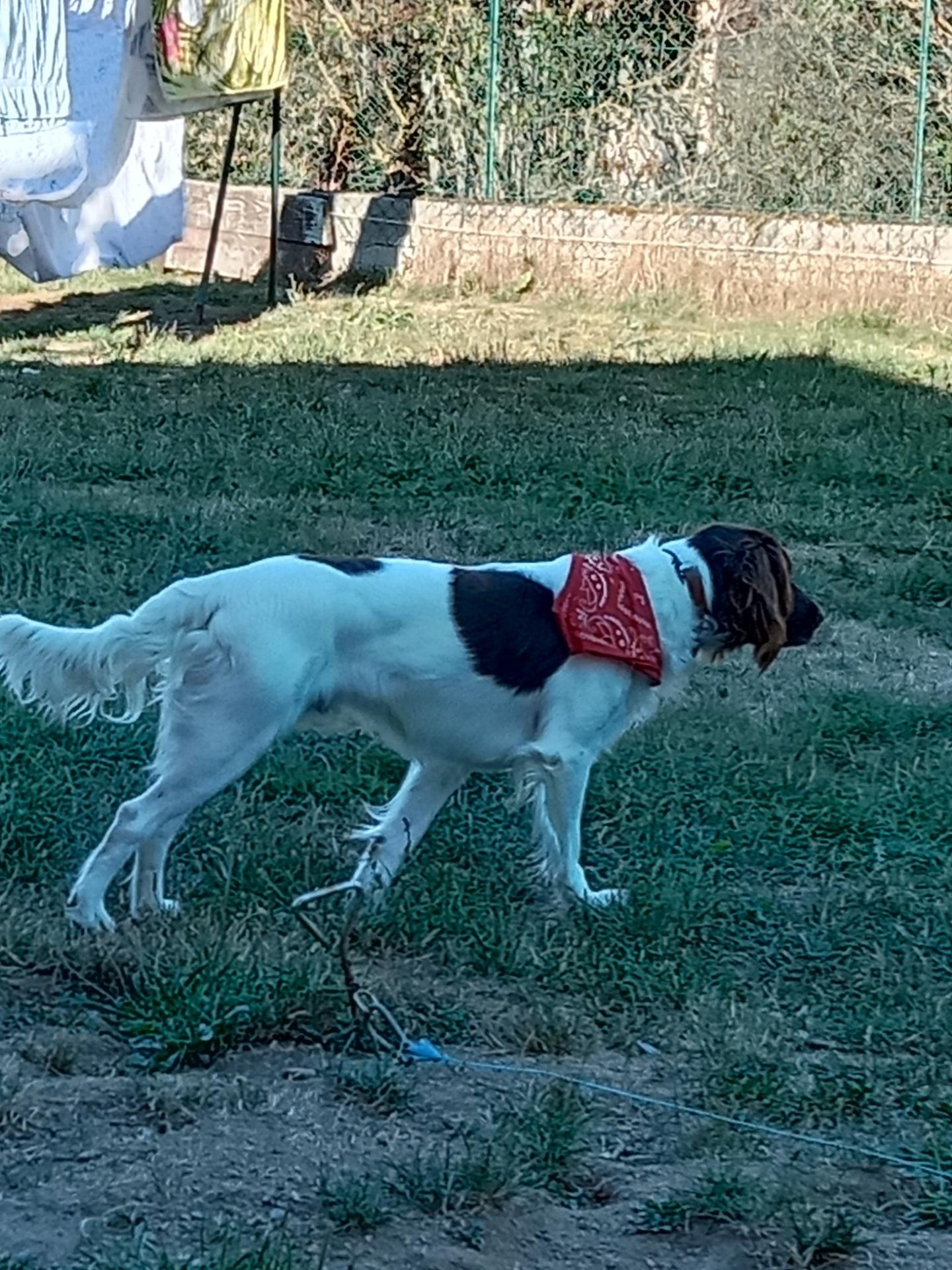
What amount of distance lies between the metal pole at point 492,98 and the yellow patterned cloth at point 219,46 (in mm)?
2030

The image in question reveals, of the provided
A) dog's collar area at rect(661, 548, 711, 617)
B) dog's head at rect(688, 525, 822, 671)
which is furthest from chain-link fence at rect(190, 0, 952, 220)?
dog's collar area at rect(661, 548, 711, 617)

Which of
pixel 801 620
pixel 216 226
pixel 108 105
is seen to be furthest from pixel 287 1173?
pixel 216 226

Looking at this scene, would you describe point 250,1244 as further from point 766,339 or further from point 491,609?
point 766,339

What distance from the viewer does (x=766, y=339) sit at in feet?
40.3

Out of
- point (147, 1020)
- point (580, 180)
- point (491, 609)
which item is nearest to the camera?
point (147, 1020)

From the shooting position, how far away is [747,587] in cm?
461

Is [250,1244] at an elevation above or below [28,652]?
below

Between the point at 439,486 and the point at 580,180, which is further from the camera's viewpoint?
the point at 580,180

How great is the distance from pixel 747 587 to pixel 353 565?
0.91m

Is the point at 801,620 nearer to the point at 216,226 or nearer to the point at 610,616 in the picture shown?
the point at 610,616

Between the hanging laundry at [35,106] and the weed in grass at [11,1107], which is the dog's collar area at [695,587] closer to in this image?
the weed in grass at [11,1107]

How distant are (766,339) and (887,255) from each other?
1.58 metres

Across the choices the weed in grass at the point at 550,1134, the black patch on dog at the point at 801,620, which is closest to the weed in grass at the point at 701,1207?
the weed in grass at the point at 550,1134

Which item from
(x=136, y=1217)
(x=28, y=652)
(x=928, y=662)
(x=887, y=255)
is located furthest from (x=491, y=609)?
(x=887, y=255)
